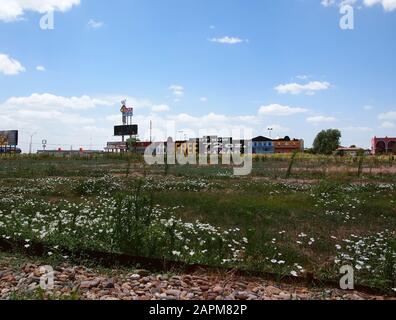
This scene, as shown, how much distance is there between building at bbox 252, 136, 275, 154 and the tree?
14.4m

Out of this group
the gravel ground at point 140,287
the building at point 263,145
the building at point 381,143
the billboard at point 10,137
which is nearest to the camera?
the gravel ground at point 140,287

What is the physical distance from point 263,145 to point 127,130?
142ft

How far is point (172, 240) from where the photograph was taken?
7195 mm

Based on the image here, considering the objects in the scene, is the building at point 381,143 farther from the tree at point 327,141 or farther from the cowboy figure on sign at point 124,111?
the cowboy figure on sign at point 124,111

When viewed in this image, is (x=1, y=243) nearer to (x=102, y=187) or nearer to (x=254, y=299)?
(x=254, y=299)

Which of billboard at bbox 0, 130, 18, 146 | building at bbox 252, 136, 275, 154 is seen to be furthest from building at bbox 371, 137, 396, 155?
Answer: billboard at bbox 0, 130, 18, 146

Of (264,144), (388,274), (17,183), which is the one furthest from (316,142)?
(388,274)

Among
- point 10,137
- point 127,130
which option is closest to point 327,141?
point 127,130

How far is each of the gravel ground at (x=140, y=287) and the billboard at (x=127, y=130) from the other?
97.0 metres

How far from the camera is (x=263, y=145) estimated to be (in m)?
127

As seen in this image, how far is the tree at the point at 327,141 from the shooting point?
361 feet

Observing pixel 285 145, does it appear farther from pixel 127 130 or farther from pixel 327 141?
pixel 127 130

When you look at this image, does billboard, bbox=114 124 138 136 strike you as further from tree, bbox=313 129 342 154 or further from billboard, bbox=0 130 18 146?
tree, bbox=313 129 342 154

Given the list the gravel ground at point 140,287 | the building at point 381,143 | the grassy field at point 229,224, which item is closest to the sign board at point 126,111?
the building at point 381,143
